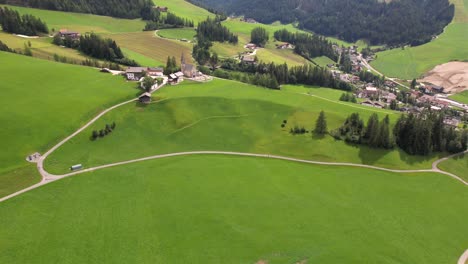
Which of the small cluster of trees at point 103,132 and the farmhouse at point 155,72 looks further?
the farmhouse at point 155,72

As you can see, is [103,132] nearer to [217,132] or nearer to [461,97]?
[217,132]

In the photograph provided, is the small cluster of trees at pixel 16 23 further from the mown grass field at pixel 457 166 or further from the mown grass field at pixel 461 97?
the mown grass field at pixel 461 97

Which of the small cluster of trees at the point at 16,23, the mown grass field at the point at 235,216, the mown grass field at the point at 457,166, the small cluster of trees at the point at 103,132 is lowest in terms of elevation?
the mown grass field at the point at 235,216

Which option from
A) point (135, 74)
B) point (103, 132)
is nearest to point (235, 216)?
point (103, 132)

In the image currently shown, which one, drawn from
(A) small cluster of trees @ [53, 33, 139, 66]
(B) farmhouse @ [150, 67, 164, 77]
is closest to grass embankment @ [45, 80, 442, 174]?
(B) farmhouse @ [150, 67, 164, 77]

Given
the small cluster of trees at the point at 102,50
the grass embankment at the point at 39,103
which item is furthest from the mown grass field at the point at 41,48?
the grass embankment at the point at 39,103
